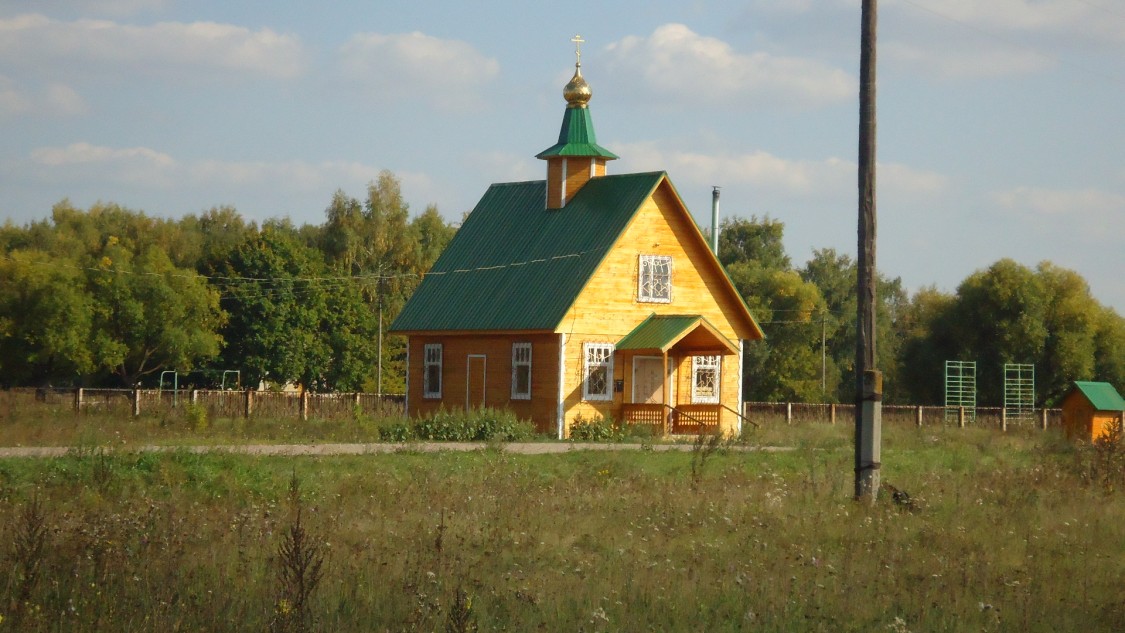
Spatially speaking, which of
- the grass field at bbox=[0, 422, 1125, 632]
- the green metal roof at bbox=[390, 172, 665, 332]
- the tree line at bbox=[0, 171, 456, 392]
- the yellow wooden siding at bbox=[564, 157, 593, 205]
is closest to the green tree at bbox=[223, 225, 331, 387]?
the tree line at bbox=[0, 171, 456, 392]

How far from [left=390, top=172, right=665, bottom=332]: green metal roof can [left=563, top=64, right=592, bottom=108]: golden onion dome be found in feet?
7.02

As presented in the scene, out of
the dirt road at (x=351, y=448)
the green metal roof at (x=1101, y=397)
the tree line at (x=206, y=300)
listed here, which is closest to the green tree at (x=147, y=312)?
the tree line at (x=206, y=300)

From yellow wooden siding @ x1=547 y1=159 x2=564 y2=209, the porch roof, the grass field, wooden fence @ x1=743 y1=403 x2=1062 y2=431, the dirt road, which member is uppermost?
yellow wooden siding @ x1=547 y1=159 x2=564 y2=209

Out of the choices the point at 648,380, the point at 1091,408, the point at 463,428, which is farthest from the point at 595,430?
the point at 1091,408

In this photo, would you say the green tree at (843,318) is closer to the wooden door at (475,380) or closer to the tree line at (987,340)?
the tree line at (987,340)

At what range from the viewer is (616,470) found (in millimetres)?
21844

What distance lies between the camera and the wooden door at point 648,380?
3450 centimetres

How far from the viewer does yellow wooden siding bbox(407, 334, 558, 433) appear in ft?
109

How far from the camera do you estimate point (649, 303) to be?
113ft

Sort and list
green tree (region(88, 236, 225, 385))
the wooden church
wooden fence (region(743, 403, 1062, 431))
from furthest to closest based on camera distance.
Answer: green tree (region(88, 236, 225, 385)), wooden fence (region(743, 403, 1062, 431)), the wooden church

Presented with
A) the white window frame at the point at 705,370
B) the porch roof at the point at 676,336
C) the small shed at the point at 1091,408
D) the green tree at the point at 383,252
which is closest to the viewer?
the porch roof at the point at 676,336

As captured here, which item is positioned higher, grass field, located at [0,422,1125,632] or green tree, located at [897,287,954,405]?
green tree, located at [897,287,954,405]

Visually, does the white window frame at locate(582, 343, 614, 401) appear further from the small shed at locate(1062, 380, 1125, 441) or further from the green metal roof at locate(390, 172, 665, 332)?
the small shed at locate(1062, 380, 1125, 441)

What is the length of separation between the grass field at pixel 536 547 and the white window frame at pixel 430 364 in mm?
14859
